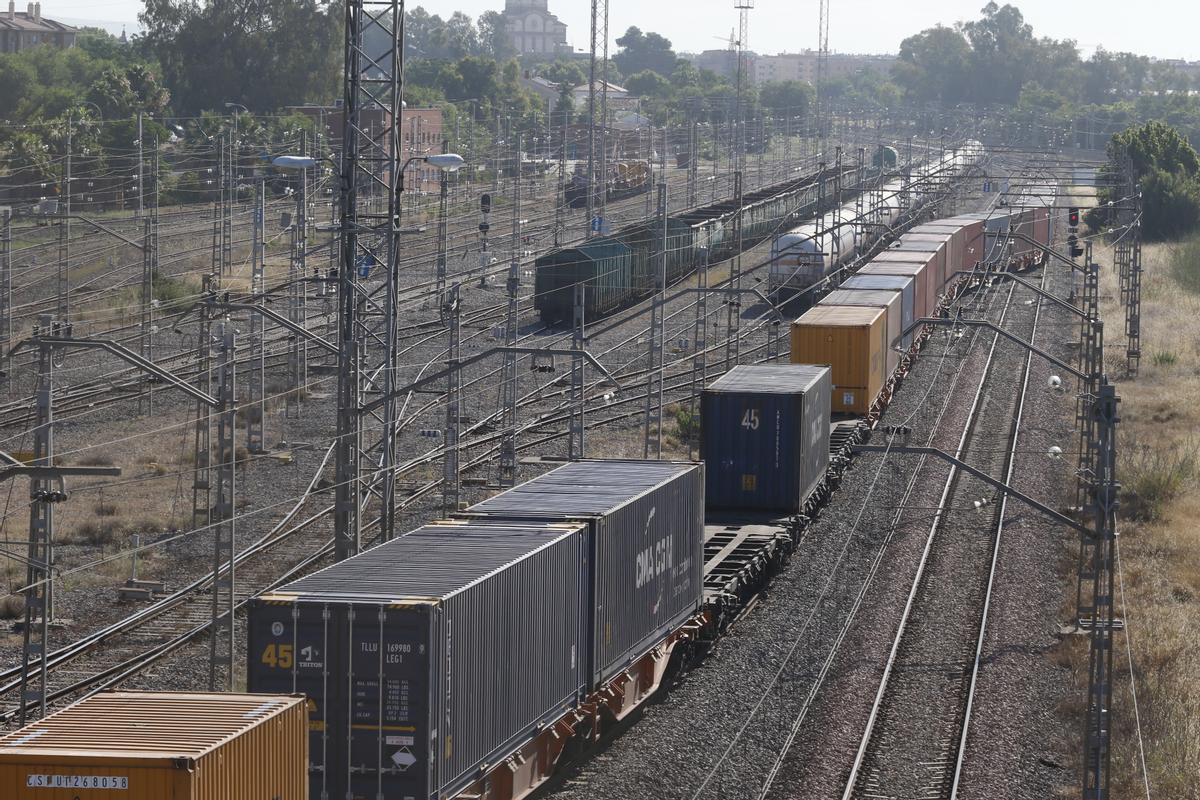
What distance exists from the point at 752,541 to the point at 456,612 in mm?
11960

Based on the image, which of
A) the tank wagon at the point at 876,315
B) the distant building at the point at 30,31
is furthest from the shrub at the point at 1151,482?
the distant building at the point at 30,31

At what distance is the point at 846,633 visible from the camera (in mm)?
22797

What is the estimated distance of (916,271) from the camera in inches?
1843

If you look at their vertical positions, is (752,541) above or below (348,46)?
below

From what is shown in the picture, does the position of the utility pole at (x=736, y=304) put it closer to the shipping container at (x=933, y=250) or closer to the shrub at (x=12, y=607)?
the shipping container at (x=933, y=250)

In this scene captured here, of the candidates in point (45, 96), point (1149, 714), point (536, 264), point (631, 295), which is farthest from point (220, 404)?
point (45, 96)

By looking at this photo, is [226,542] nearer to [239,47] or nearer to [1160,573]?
[1160,573]

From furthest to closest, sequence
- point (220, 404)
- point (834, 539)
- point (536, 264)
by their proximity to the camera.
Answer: point (536, 264) < point (834, 539) < point (220, 404)

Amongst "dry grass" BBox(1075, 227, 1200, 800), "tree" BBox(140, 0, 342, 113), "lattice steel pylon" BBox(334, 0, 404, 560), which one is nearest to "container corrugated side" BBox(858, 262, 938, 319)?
"dry grass" BBox(1075, 227, 1200, 800)

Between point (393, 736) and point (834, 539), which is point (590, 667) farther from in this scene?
point (834, 539)

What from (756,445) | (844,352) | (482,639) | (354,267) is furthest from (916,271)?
(482,639)

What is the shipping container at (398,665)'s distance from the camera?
12.9 meters

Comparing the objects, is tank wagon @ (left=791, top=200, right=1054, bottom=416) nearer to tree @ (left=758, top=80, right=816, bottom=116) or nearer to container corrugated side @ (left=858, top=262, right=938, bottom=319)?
container corrugated side @ (left=858, top=262, right=938, bottom=319)

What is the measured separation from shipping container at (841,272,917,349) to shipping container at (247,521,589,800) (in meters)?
29.0
